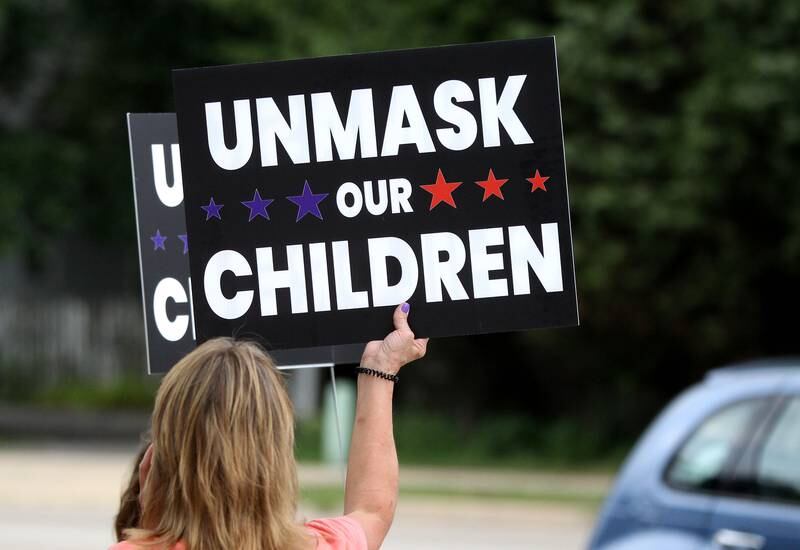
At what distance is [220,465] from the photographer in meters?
2.69

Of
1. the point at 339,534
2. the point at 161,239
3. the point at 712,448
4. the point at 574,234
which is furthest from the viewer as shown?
the point at 574,234

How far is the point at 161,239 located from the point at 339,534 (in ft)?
4.06

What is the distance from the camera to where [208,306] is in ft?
10.8

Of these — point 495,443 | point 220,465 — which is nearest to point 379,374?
point 220,465

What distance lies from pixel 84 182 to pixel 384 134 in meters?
23.9

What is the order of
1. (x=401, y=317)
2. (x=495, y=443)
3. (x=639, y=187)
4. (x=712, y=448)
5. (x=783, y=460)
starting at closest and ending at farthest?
(x=401, y=317), (x=783, y=460), (x=712, y=448), (x=639, y=187), (x=495, y=443)

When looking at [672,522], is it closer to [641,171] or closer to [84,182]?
[641,171]

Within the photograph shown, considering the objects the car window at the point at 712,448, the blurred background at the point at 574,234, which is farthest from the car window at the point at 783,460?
the blurred background at the point at 574,234

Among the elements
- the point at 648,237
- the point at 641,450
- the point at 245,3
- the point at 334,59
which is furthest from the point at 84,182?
the point at 334,59

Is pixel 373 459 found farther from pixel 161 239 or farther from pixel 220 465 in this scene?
pixel 161 239

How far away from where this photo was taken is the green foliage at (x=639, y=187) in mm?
17266

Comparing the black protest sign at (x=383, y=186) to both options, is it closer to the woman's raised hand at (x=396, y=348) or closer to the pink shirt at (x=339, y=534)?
the woman's raised hand at (x=396, y=348)

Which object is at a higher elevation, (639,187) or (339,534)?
(639,187)

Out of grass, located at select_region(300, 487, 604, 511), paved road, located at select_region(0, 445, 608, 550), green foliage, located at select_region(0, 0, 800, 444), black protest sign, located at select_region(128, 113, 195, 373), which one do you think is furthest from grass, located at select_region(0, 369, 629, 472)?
black protest sign, located at select_region(128, 113, 195, 373)
